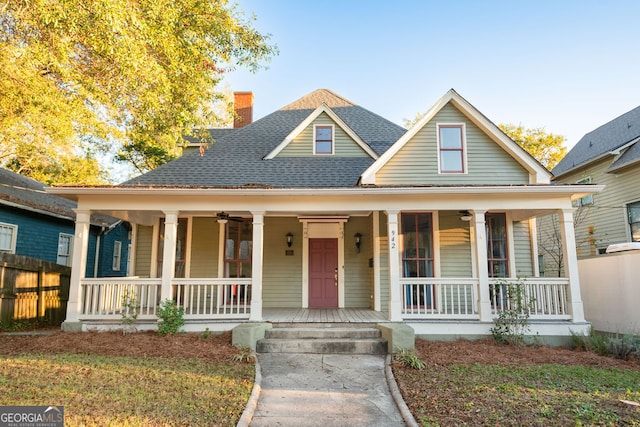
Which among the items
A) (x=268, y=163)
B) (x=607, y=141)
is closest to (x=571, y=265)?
(x=268, y=163)

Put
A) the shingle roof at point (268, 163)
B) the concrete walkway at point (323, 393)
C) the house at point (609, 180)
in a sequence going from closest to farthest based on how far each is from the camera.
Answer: the concrete walkway at point (323, 393)
the shingle roof at point (268, 163)
the house at point (609, 180)

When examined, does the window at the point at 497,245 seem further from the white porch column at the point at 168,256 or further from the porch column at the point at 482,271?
the white porch column at the point at 168,256

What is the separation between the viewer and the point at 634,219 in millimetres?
12312

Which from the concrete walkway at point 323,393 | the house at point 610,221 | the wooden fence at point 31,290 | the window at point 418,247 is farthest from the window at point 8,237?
the house at point 610,221

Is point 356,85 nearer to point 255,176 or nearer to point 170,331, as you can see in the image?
point 255,176

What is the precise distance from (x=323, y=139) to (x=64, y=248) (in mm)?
10845

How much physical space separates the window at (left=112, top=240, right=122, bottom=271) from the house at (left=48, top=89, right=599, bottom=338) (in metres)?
8.37

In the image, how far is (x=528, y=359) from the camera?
6.02 metres

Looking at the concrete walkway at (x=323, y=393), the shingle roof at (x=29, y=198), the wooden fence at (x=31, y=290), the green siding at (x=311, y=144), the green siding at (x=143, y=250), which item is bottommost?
the concrete walkway at (x=323, y=393)

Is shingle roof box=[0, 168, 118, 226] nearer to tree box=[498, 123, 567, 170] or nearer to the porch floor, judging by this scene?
the porch floor

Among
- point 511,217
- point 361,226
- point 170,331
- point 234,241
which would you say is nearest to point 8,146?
point 234,241

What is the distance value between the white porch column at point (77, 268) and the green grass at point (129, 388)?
1.85m

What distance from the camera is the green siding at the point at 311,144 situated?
34.5ft

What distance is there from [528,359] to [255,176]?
7292mm
